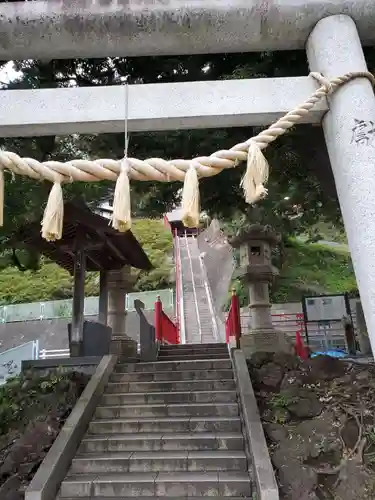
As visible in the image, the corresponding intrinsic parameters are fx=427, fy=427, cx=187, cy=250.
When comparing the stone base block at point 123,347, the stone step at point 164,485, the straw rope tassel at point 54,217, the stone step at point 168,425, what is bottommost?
the stone step at point 164,485

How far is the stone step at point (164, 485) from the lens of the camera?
462cm

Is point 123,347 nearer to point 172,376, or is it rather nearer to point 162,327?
point 162,327

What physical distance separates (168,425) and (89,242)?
4385 millimetres

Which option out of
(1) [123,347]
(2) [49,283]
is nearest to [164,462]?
(1) [123,347]

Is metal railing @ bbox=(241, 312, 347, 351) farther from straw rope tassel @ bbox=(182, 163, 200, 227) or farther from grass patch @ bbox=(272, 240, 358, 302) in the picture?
straw rope tassel @ bbox=(182, 163, 200, 227)

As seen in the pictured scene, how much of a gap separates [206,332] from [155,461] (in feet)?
36.1

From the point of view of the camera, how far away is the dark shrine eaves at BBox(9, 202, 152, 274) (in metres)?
7.80

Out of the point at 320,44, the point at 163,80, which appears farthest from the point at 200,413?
the point at 320,44

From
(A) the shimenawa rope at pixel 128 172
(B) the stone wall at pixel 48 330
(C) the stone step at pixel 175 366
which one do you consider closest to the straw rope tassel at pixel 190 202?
(A) the shimenawa rope at pixel 128 172

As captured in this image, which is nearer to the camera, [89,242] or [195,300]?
[89,242]

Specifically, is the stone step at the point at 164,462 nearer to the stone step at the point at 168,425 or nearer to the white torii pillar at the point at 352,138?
the stone step at the point at 168,425

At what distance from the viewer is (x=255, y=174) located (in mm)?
2477

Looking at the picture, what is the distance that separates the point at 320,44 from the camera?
302 cm

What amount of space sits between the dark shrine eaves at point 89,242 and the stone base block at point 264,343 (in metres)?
3.22
